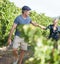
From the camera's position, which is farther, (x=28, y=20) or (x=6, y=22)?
(x=6, y=22)

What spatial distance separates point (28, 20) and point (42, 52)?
202 inches

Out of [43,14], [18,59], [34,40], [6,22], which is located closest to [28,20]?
[18,59]

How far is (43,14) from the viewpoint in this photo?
70.1ft

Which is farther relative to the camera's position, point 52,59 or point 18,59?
point 18,59

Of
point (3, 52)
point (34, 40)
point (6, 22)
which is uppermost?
point (34, 40)

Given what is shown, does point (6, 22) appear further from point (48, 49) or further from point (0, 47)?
→ point (48, 49)

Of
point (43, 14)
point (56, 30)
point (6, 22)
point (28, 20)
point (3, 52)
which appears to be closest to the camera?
point (28, 20)

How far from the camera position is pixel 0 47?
40.8 ft

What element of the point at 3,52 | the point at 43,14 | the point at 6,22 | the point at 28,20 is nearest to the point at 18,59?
the point at 28,20

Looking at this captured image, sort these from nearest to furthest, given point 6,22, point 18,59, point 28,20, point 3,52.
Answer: point 28,20 < point 18,59 < point 3,52 < point 6,22

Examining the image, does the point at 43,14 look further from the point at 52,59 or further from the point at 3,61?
the point at 52,59

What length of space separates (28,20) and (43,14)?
1371 cm

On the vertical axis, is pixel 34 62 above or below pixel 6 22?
above

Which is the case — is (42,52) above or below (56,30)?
above
